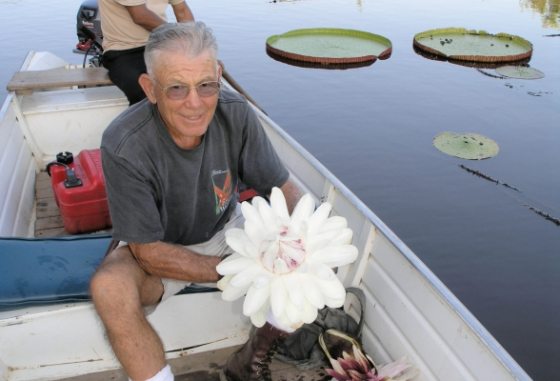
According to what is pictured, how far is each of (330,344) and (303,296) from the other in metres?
0.91

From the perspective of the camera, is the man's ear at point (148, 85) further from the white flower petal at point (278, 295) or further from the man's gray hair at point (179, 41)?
the white flower petal at point (278, 295)

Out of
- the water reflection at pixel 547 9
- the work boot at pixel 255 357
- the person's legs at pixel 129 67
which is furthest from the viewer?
the water reflection at pixel 547 9

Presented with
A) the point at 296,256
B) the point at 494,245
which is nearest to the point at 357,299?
the point at 296,256

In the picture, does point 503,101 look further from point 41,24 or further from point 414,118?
point 41,24

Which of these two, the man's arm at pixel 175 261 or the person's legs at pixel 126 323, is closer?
the person's legs at pixel 126 323

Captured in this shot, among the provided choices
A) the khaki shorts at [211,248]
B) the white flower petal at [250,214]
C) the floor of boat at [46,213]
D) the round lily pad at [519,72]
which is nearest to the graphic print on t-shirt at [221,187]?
the khaki shorts at [211,248]

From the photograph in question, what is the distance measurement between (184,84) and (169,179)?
378mm

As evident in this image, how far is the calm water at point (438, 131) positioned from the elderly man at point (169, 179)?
266 centimetres

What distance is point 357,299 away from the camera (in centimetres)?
220

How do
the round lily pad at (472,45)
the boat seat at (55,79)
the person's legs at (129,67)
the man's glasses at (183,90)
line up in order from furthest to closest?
A: the round lily pad at (472,45)
the boat seat at (55,79)
the person's legs at (129,67)
the man's glasses at (183,90)

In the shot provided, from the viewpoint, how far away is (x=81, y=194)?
8.86ft

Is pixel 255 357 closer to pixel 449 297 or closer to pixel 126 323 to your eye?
pixel 126 323

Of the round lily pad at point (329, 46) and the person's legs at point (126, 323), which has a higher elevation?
the person's legs at point (126, 323)

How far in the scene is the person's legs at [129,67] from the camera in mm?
3217
